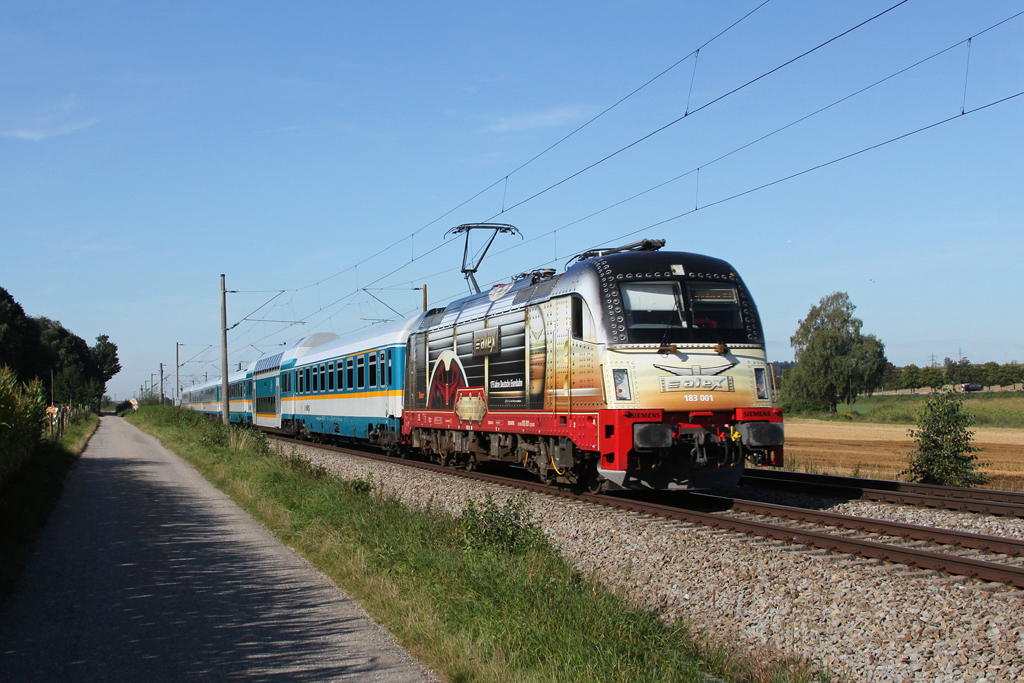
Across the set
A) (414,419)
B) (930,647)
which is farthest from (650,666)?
(414,419)

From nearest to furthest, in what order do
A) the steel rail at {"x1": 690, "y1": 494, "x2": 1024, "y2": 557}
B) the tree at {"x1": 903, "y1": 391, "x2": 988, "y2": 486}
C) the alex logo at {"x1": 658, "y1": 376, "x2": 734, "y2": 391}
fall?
the steel rail at {"x1": 690, "y1": 494, "x2": 1024, "y2": 557} < the alex logo at {"x1": 658, "y1": 376, "x2": 734, "y2": 391} < the tree at {"x1": 903, "y1": 391, "x2": 988, "y2": 486}

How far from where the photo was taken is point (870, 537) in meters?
9.19

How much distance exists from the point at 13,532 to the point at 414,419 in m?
10.2

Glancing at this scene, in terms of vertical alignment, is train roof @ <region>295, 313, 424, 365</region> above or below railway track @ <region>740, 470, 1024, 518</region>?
above

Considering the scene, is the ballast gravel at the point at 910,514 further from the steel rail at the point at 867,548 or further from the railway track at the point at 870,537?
the steel rail at the point at 867,548

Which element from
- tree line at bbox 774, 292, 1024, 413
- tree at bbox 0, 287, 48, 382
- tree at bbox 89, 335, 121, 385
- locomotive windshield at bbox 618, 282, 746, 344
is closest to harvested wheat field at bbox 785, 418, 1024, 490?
locomotive windshield at bbox 618, 282, 746, 344

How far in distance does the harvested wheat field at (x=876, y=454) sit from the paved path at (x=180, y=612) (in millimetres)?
12248

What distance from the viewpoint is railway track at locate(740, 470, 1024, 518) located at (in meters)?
10.6

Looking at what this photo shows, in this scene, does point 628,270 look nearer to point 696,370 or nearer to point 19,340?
point 696,370

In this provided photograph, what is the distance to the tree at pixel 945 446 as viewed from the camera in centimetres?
1420

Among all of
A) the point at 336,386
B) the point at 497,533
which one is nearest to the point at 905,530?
the point at 497,533

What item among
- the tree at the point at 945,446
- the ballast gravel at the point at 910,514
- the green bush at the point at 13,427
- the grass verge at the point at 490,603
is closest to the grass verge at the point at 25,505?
the green bush at the point at 13,427

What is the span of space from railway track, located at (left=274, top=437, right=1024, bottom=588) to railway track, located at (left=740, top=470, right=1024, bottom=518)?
6.64ft

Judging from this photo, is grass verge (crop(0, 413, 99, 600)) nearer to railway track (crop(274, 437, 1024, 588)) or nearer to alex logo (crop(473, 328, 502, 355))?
railway track (crop(274, 437, 1024, 588))
